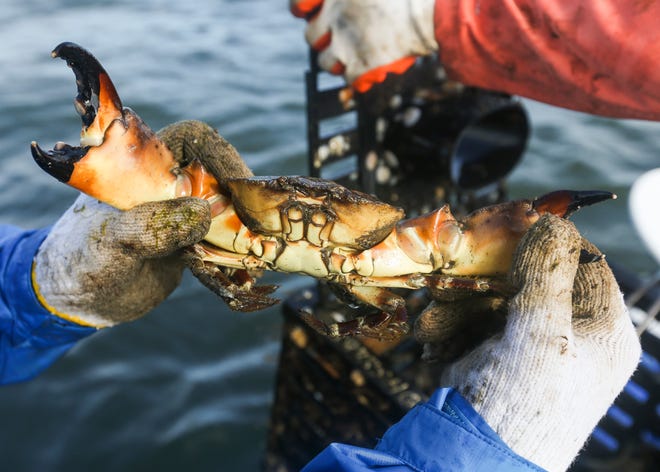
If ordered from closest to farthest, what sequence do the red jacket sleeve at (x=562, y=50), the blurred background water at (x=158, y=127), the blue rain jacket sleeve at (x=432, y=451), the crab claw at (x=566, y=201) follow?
the blue rain jacket sleeve at (x=432, y=451)
the crab claw at (x=566, y=201)
the red jacket sleeve at (x=562, y=50)
the blurred background water at (x=158, y=127)

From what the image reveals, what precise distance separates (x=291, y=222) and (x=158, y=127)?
452cm

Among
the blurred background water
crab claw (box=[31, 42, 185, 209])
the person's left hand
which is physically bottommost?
the blurred background water

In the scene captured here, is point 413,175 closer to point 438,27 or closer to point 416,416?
point 438,27

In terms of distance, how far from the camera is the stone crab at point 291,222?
1.52 metres

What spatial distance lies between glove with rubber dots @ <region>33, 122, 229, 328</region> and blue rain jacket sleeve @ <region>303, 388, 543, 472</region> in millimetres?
711

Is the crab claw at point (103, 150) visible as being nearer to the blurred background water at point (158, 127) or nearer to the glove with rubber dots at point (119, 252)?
the glove with rubber dots at point (119, 252)

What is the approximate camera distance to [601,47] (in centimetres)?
182

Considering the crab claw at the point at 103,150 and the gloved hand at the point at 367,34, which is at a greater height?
the gloved hand at the point at 367,34

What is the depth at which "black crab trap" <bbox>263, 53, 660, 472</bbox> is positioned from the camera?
2410 millimetres

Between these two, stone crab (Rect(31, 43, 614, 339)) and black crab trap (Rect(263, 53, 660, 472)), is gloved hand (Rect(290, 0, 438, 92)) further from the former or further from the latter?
stone crab (Rect(31, 43, 614, 339))

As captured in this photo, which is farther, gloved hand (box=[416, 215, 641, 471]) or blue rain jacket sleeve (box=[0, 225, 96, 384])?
blue rain jacket sleeve (box=[0, 225, 96, 384])

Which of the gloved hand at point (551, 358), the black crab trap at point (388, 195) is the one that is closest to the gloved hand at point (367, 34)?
the black crab trap at point (388, 195)

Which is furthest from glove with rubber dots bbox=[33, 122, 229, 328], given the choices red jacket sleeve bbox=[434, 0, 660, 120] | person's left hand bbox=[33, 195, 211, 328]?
red jacket sleeve bbox=[434, 0, 660, 120]

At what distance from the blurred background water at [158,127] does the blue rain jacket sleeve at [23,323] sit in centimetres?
101
